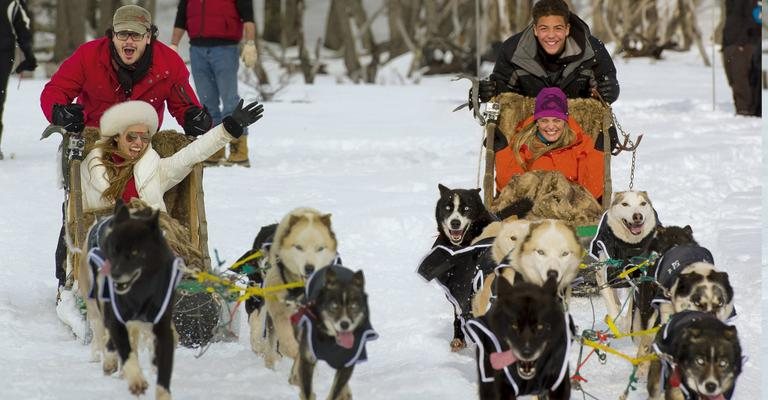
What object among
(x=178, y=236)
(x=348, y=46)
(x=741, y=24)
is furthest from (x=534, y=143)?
(x=348, y=46)

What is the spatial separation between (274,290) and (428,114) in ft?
41.7

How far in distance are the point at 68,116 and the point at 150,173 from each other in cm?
43

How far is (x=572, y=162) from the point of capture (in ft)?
23.3

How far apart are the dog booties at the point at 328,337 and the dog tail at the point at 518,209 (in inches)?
101

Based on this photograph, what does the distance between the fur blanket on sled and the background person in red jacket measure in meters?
1.59

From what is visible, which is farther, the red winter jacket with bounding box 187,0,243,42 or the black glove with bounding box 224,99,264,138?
the red winter jacket with bounding box 187,0,243,42

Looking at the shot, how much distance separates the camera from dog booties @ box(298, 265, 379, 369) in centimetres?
407

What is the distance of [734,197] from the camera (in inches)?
414

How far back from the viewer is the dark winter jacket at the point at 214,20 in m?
11.7

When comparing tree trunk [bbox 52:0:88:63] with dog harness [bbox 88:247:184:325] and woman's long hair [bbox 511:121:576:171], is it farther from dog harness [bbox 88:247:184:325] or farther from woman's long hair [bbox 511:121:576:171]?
dog harness [bbox 88:247:184:325]

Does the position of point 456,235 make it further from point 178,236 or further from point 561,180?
point 178,236

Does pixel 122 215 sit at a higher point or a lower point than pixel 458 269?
higher

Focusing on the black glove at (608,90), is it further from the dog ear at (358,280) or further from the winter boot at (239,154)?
the winter boot at (239,154)

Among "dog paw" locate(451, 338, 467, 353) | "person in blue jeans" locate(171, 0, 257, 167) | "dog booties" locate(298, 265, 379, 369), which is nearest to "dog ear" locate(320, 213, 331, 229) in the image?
"dog booties" locate(298, 265, 379, 369)
